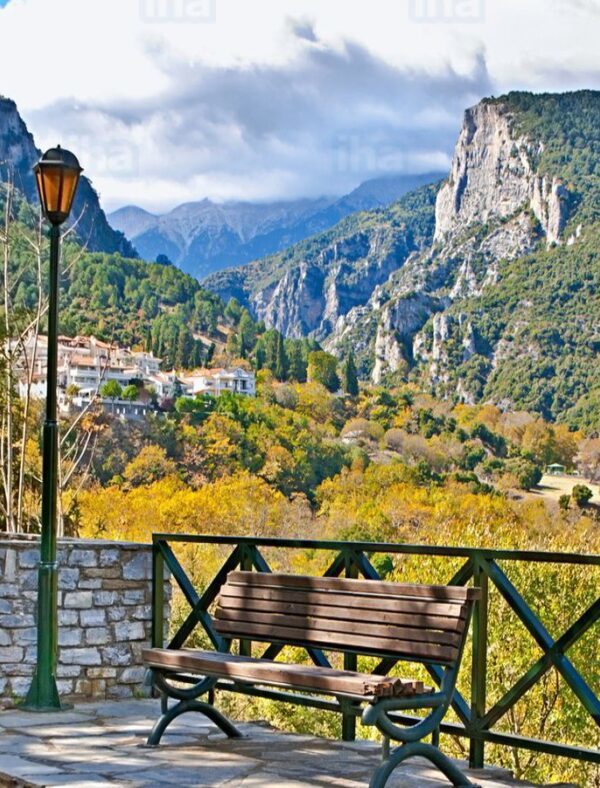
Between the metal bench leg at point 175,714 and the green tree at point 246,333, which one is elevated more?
the green tree at point 246,333

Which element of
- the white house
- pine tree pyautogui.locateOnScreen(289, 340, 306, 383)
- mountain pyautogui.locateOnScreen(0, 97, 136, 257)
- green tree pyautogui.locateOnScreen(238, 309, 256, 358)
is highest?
mountain pyautogui.locateOnScreen(0, 97, 136, 257)

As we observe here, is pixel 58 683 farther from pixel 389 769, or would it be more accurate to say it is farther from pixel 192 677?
pixel 389 769

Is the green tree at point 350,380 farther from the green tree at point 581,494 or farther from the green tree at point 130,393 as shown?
the green tree at point 130,393

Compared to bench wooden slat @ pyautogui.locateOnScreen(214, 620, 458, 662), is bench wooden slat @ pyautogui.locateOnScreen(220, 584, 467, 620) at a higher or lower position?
higher

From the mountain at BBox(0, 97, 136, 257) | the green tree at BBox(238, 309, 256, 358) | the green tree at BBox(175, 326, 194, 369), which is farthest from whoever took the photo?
the mountain at BBox(0, 97, 136, 257)

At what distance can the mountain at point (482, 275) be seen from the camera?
7644 centimetres

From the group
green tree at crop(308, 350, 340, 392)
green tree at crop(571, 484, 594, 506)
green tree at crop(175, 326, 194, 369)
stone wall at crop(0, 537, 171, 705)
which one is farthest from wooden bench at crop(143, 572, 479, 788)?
green tree at crop(308, 350, 340, 392)

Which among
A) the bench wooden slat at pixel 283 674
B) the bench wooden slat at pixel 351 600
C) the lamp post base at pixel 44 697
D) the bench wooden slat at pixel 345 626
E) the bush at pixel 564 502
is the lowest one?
the bush at pixel 564 502

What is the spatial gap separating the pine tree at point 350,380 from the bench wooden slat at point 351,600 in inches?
3031

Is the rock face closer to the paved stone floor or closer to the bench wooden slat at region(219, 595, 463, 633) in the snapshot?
the paved stone floor

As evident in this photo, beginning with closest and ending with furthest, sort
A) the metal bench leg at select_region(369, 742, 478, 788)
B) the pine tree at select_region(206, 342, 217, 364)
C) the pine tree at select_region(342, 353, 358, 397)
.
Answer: the metal bench leg at select_region(369, 742, 478, 788), the pine tree at select_region(206, 342, 217, 364), the pine tree at select_region(342, 353, 358, 397)

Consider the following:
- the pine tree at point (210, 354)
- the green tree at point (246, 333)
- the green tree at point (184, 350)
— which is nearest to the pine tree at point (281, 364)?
the green tree at point (246, 333)

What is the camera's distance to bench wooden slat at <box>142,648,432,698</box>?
3.73m

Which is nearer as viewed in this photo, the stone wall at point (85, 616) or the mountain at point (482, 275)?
the stone wall at point (85, 616)
